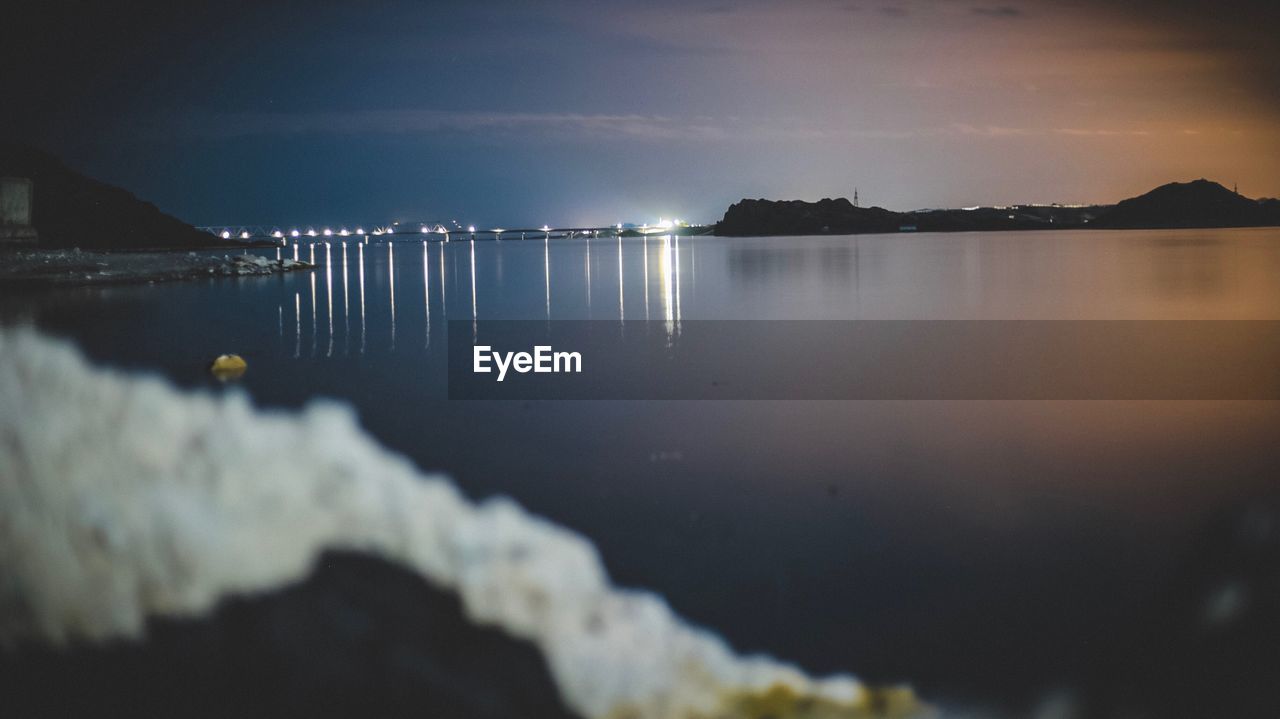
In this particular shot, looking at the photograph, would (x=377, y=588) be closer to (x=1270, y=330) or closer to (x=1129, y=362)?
(x=1129, y=362)

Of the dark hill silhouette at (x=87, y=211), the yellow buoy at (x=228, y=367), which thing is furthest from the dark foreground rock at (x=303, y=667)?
the dark hill silhouette at (x=87, y=211)

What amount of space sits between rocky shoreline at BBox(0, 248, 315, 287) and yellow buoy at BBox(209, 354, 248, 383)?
79.0 feet

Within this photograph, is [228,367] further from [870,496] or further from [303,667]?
[303,667]

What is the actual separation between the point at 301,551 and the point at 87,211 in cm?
12840

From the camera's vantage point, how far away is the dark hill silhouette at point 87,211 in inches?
4087

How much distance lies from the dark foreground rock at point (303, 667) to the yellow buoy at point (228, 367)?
989 cm

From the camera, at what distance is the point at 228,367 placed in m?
14.7

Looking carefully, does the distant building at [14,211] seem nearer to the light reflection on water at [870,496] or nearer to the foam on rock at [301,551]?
the light reflection on water at [870,496]

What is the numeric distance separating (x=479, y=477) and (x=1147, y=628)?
16.6 feet

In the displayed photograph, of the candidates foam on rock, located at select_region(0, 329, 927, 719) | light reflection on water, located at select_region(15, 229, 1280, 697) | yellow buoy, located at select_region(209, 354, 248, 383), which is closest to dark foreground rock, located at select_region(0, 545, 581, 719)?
foam on rock, located at select_region(0, 329, 927, 719)

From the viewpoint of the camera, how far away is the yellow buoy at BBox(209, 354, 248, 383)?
1440 centimetres

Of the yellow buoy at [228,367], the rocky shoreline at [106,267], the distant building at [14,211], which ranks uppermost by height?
the distant building at [14,211]

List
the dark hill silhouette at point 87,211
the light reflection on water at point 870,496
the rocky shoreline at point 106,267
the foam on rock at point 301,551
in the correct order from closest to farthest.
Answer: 1. the foam on rock at point 301,551
2. the light reflection on water at point 870,496
3. the rocky shoreline at point 106,267
4. the dark hill silhouette at point 87,211

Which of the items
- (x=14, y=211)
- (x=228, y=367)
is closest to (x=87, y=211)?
(x=14, y=211)
